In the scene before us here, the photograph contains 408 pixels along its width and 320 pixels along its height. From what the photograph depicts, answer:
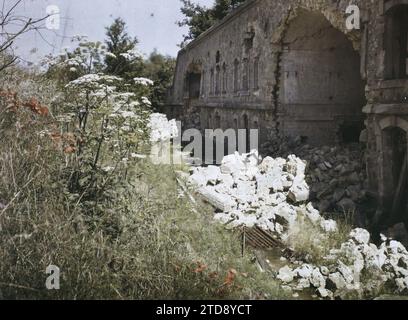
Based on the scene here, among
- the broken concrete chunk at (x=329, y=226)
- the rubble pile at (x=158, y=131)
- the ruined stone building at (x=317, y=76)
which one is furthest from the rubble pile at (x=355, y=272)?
the rubble pile at (x=158, y=131)

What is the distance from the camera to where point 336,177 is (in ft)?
31.5

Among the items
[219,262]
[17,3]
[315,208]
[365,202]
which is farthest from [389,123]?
[17,3]

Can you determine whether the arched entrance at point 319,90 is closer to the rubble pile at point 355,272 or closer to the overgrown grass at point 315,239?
the overgrown grass at point 315,239

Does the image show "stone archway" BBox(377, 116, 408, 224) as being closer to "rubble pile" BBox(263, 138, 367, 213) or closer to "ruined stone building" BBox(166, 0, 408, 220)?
"ruined stone building" BBox(166, 0, 408, 220)

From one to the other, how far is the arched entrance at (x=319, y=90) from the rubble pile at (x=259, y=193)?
9.50ft

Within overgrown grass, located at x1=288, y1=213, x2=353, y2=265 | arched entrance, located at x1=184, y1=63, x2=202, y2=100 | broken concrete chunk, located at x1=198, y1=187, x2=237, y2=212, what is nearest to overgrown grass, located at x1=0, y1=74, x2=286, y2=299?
overgrown grass, located at x1=288, y1=213, x2=353, y2=265

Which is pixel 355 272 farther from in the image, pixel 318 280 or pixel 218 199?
pixel 218 199

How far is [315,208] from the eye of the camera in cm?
866

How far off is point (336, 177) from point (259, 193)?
1.86 m

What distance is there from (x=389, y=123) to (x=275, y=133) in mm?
5649

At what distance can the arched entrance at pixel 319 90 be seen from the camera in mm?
13102

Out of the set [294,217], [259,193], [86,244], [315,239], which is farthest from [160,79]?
[86,244]

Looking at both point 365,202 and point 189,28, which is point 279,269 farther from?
point 189,28

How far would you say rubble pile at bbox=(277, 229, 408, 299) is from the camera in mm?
5773
